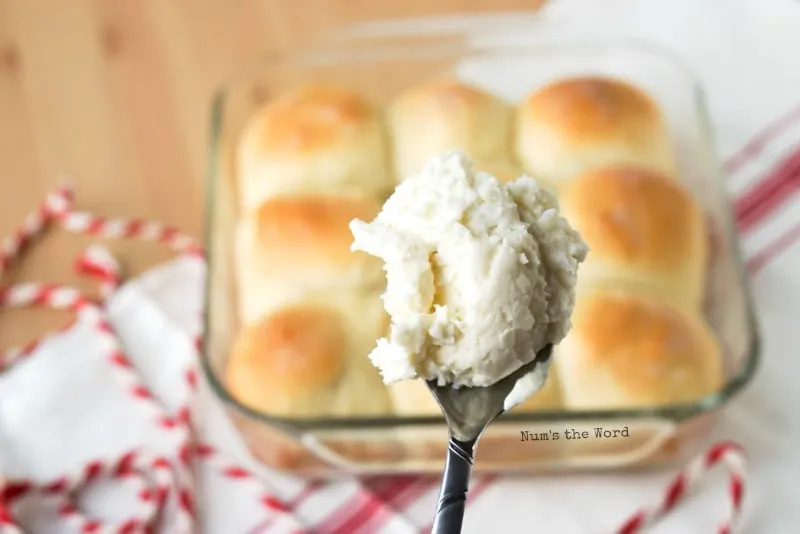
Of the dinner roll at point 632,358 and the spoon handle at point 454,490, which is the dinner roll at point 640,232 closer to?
the dinner roll at point 632,358

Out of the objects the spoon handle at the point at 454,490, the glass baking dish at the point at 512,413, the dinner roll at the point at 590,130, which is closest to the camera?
the spoon handle at the point at 454,490

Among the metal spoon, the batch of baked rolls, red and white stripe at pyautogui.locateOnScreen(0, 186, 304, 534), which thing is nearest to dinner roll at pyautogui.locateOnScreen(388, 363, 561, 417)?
the batch of baked rolls

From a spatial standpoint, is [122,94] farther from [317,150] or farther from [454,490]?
[454,490]

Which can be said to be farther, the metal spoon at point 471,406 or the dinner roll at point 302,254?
the dinner roll at point 302,254

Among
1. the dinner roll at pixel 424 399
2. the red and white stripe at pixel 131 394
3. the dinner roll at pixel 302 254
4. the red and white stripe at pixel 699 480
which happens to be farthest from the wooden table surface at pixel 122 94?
the red and white stripe at pixel 699 480

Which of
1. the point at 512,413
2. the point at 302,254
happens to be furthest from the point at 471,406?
the point at 302,254

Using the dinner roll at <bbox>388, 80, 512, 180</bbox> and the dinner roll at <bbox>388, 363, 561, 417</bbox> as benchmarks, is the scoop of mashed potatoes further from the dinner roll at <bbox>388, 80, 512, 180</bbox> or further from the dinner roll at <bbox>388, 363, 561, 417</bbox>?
the dinner roll at <bbox>388, 80, 512, 180</bbox>
